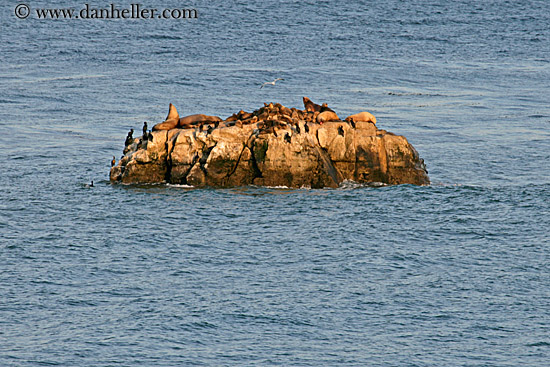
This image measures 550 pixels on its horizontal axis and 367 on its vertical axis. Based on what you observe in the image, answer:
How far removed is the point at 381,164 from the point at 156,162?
1207cm

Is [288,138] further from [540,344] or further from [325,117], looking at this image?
[540,344]

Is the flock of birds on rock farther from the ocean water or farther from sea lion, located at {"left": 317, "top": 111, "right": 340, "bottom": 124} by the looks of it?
the ocean water

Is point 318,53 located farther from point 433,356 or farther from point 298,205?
point 433,356

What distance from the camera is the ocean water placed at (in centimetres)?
2964

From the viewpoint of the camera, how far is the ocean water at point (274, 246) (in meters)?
29.6

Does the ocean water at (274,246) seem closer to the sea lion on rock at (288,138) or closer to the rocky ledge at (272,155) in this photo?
the rocky ledge at (272,155)

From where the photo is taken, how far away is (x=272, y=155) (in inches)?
1767

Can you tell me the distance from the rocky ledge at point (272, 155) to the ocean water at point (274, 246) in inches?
35.5

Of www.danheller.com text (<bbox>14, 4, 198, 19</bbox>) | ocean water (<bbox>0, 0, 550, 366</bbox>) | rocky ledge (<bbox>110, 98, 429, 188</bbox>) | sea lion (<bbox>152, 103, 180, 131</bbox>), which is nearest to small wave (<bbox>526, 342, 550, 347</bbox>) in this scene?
ocean water (<bbox>0, 0, 550, 366</bbox>)

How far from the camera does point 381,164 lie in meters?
46.1

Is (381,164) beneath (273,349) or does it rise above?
above

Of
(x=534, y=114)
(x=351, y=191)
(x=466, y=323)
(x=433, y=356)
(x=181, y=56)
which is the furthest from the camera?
(x=181, y=56)

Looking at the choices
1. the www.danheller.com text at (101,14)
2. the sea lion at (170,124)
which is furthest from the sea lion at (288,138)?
the www.danheller.com text at (101,14)

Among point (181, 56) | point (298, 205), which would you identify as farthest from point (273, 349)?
point (181, 56)
